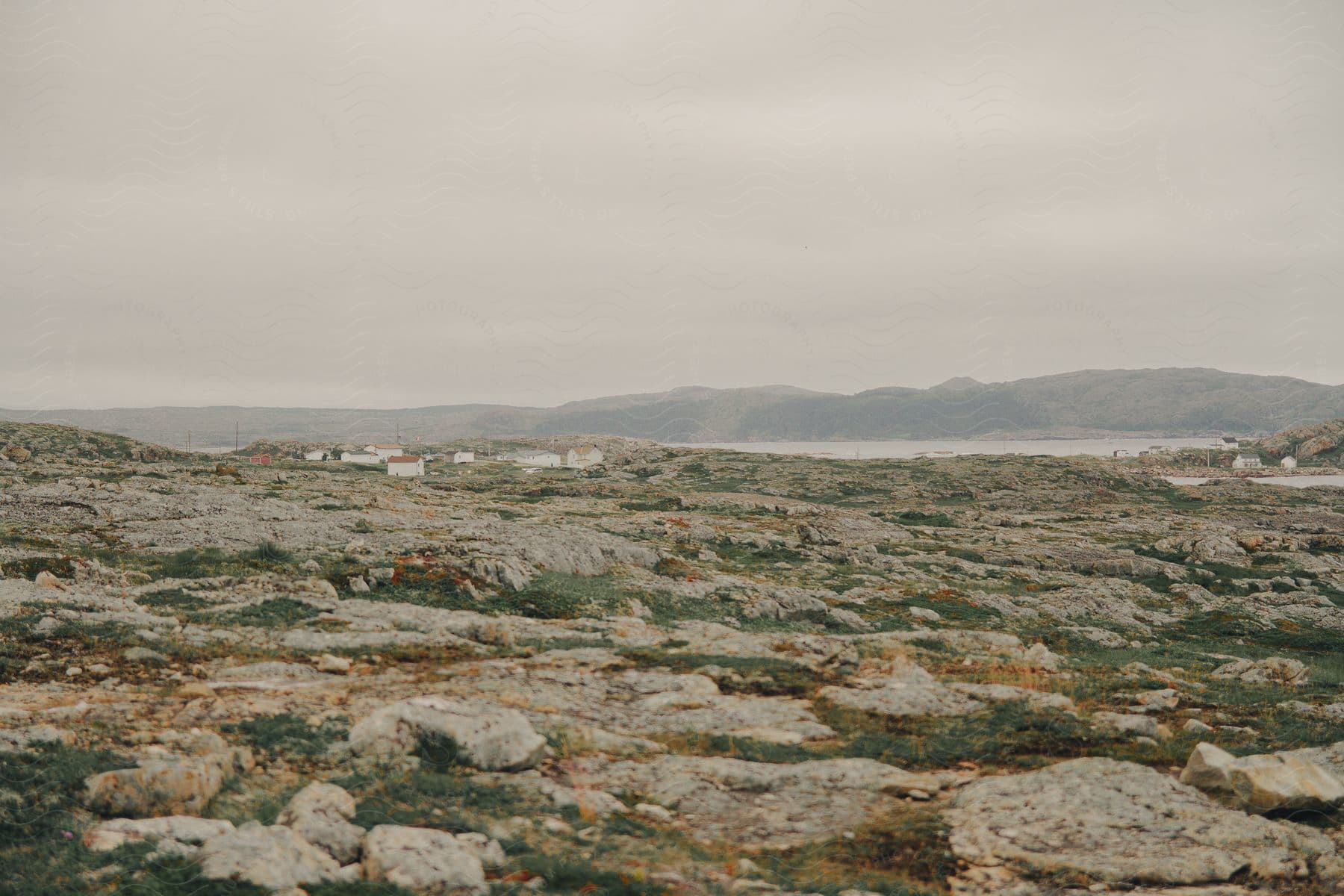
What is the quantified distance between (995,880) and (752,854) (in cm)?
314

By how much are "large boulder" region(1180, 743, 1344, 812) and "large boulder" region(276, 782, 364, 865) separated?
42.3 feet

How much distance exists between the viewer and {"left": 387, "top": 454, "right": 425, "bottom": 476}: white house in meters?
112

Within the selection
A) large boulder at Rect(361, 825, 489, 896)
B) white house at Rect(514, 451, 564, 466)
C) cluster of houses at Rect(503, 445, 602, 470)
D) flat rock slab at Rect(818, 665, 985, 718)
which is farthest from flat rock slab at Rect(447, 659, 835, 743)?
white house at Rect(514, 451, 564, 466)

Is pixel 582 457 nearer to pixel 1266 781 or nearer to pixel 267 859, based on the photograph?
pixel 1266 781

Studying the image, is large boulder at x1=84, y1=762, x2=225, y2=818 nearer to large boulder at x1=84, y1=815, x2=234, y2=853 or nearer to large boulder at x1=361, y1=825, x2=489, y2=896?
large boulder at x1=84, y1=815, x2=234, y2=853

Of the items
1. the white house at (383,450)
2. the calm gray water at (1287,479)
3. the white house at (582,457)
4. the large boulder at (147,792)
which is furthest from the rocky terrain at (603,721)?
the calm gray water at (1287,479)

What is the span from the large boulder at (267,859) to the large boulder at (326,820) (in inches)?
6.9

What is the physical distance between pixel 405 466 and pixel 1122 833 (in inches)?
4419

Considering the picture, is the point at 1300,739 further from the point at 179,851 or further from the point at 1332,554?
the point at 1332,554

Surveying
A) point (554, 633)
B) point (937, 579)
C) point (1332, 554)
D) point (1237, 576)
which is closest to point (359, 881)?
point (554, 633)

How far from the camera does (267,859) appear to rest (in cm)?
873

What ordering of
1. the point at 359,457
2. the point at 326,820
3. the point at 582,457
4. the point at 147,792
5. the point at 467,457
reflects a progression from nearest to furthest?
the point at 326,820 < the point at 147,792 < the point at 582,457 < the point at 359,457 < the point at 467,457

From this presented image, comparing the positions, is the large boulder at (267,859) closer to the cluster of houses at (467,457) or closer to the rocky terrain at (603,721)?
the rocky terrain at (603,721)

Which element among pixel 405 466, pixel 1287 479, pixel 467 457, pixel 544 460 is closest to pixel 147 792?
pixel 405 466
